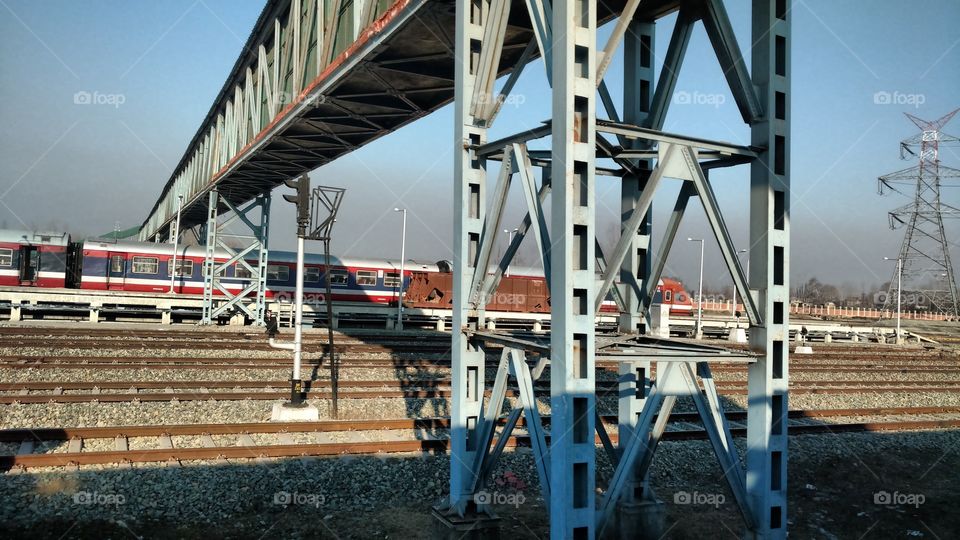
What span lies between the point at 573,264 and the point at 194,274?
3044 centimetres

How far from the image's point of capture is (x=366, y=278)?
34.2 meters

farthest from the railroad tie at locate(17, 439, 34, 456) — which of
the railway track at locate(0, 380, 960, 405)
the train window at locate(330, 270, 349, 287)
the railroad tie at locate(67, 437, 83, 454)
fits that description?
the train window at locate(330, 270, 349, 287)

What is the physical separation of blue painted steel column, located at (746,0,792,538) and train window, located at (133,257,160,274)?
102 ft

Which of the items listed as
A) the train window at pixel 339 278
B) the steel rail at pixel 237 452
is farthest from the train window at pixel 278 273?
the steel rail at pixel 237 452

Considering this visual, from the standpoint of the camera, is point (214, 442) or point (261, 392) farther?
point (261, 392)

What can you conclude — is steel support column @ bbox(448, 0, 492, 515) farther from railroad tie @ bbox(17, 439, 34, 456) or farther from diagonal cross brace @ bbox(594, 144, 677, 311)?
railroad tie @ bbox(17, 439, 34, 456)

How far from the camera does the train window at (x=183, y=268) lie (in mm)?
31703

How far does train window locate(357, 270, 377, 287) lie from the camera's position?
34.0 m

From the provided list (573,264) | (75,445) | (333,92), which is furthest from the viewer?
(333,92)

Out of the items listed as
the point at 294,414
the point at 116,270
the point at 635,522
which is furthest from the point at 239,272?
the point at 635,522

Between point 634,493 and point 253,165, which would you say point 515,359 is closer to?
point 634,493

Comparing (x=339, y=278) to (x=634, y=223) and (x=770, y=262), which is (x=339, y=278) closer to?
(x=634, y=223)

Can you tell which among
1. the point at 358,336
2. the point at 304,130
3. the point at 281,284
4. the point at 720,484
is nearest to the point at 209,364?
the point at 304,130

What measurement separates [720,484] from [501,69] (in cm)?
736
